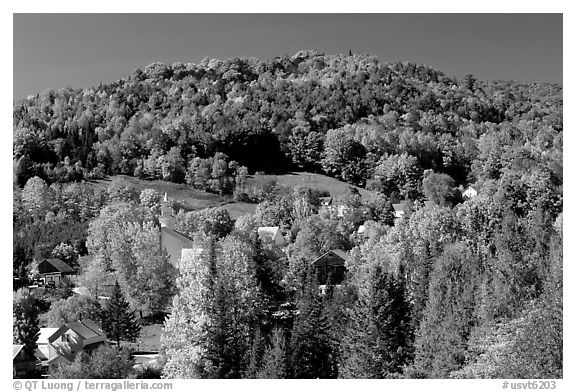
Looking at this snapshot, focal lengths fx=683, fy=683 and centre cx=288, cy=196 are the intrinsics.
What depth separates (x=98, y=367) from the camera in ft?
50.3

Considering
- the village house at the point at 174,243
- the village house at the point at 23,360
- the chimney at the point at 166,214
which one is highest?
the chimney at the point at 166,214

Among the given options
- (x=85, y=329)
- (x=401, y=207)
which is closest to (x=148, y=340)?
(x=85, y=329)

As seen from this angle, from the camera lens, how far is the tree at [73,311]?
20594 millimetres

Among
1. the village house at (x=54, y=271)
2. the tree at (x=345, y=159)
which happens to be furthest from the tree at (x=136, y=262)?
the tree at (x=345, y=159)

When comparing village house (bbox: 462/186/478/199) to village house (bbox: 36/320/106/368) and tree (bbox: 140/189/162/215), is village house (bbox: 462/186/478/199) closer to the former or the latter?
tree (bbox: 140/189/162/215)

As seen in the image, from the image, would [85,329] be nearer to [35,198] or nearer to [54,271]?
[54,271]

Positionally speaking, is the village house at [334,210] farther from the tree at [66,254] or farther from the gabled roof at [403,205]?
the tree at [66,254]

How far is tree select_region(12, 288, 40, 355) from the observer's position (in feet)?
56.7

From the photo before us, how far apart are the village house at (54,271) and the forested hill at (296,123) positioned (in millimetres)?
10147

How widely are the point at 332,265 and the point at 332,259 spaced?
860mm

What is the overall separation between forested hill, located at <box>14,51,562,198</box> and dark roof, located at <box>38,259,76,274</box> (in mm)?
10030

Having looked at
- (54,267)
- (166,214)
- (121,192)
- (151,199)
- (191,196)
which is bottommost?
(54,267)

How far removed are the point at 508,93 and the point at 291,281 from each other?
50588mm

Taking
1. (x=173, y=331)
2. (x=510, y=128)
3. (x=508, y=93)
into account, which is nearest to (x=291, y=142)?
(x=510, y=128)
